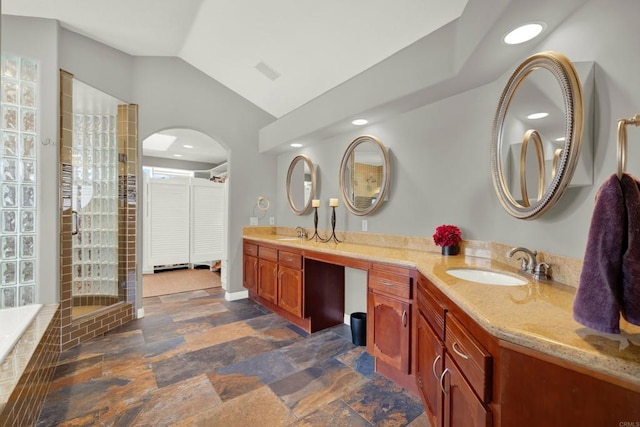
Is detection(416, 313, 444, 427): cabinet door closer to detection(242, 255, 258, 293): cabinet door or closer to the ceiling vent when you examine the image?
detection(242, 255, 258, 293): cabinet door

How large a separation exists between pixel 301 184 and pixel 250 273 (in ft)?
4.45

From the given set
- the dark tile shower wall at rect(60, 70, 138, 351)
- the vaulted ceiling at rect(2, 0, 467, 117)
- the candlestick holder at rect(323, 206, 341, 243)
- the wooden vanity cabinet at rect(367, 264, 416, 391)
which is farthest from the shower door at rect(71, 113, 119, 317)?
the wooden vanity cabinet at rect(367, 264, 416, 391)

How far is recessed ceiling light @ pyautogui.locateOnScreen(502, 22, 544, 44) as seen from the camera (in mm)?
1471

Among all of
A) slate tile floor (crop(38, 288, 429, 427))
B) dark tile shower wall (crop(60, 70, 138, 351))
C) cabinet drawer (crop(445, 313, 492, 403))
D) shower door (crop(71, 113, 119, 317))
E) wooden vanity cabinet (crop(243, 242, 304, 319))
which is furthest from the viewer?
shower door (crop(71, 113, 119, 317))

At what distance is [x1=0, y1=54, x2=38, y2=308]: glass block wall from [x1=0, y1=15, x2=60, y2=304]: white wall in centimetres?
4

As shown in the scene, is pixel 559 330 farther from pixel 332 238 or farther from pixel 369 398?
pixel 332 238

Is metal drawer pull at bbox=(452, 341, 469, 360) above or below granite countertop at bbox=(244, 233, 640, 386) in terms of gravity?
below

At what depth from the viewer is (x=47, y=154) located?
2.46m

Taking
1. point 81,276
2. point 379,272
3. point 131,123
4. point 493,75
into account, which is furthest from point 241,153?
point 493,75

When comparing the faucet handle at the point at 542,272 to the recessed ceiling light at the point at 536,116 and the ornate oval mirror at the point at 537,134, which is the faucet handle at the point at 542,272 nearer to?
the ornate oval mirror at the point at 537,134

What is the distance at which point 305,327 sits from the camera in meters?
3.00

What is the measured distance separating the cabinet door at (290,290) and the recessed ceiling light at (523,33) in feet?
7.77

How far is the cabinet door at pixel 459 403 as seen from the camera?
0.97 metres

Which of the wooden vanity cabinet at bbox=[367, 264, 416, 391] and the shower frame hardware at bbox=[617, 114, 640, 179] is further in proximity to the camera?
the wooden vanity cabinet at bbox=[367, 264, 416, 391]
